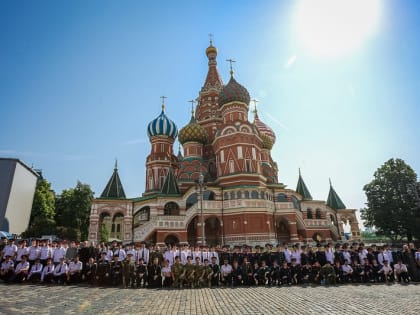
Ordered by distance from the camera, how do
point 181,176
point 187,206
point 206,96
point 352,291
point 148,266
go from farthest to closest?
point 206,96, point 181,176, point 187,206, point 148,266, point 352,291

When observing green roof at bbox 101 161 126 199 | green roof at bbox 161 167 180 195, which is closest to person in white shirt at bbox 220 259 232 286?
green roof at bbox 161 167 180 195

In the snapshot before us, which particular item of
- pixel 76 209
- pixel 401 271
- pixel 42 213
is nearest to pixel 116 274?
pixel 401 271

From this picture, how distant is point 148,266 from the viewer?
437 inches

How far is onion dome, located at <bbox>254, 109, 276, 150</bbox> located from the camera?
40.3 metres

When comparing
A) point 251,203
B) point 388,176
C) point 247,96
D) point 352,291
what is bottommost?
point 352,291

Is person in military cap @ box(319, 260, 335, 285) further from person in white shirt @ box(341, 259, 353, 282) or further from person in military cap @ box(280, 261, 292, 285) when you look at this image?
person in military cap @ box(280, 261, 292, 285)

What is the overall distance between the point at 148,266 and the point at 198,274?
2099 millimetres

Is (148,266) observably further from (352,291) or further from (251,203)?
(251,203)

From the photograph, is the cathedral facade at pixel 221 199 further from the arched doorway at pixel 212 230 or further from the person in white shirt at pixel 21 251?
the person in white shirt at pixel 21 251

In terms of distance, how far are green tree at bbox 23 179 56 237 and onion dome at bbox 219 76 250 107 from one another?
24.2m

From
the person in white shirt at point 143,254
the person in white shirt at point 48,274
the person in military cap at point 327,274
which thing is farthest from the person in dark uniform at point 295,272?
the person in white shirt at point 48,274

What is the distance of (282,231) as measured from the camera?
32781mm

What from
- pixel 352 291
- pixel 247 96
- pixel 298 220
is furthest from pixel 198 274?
pixel 247 96

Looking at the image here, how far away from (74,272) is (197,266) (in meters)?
5.05
